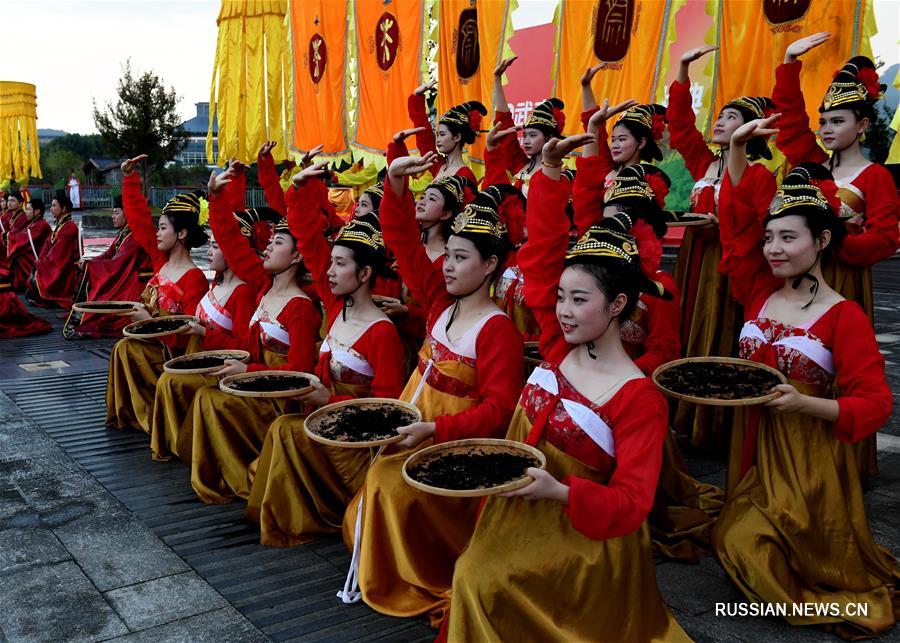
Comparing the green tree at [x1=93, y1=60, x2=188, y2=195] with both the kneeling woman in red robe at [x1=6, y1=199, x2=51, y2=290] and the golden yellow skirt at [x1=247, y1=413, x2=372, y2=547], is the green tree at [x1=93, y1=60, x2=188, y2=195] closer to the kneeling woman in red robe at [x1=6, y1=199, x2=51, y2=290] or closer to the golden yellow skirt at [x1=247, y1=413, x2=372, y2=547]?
the kneeling woman in red robe at [x1=6, y1=199, x2=51, y2=290]

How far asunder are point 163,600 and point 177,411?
1.63 metres

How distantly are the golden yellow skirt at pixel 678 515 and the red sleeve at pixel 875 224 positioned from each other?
47.9 inches

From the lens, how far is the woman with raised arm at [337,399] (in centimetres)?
348

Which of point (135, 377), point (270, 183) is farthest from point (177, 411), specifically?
point (270, 183)

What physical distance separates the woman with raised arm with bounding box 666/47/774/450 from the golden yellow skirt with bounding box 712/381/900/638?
1.54 metres

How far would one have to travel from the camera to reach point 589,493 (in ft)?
6.88

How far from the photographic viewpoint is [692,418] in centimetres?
472

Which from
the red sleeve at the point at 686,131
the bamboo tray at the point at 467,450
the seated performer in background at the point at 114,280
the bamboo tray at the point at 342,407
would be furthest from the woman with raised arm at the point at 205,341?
the seated performer in background at the point at 114,280

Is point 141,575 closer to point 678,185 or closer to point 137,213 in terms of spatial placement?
point 137,213

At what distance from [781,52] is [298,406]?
3930 millimetres

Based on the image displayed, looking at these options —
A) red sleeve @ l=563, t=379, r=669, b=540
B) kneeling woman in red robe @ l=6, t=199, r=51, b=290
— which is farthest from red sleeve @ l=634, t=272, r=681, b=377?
kneeling woman in red robe @ l=6, t=199, r=51, b=290

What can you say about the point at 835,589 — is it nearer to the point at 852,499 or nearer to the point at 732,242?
the point at 852,499

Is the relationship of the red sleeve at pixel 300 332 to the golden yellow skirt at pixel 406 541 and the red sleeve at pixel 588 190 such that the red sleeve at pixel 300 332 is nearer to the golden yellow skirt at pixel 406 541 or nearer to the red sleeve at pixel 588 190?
the golden yellow skirt at pixel 406 541

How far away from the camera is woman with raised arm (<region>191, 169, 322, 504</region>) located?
3990 mm
